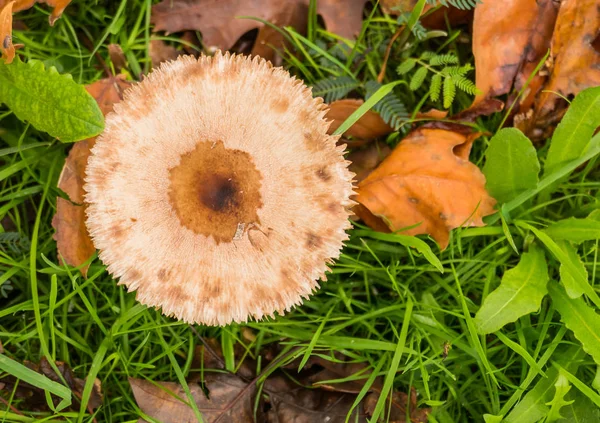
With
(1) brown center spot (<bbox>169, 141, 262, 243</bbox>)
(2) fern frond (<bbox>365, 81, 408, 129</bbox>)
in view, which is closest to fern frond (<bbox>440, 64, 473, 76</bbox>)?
(2) fern frond (<bbox>365, 81, 408, 129</bbox>)

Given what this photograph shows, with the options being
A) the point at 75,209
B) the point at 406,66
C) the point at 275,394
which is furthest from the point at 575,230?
the point at 75,209

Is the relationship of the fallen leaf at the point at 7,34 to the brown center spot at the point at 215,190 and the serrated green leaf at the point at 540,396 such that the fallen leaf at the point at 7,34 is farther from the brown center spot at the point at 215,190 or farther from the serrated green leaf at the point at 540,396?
the serrated green leaf at the point at 540,396

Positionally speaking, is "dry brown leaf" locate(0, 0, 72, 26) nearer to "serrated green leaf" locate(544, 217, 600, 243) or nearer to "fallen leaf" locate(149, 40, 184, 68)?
"fallen leaf" locate(149, 40, 184, 68)

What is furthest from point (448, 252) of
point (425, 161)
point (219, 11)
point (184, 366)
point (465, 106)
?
point (219, 11)

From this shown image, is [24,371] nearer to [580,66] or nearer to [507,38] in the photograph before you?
[507,38]

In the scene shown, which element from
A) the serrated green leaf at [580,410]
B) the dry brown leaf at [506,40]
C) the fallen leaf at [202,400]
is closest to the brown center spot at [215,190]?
the fallen leaf at [202,400]
